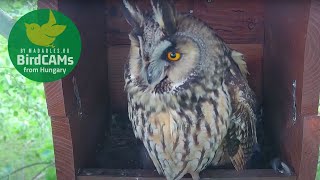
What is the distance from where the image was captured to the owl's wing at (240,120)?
1.49m

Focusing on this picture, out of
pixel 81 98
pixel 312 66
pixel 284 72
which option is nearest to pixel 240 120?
pixel 284 72

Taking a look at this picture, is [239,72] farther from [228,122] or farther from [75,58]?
[75,58]

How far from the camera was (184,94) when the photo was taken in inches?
55.0

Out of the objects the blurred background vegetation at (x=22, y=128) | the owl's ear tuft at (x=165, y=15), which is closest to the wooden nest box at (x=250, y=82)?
the blurred background vegetation at (x=22, y=128)

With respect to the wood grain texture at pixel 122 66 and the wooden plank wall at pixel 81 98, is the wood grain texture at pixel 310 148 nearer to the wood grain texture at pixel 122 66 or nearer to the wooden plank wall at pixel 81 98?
the wood grain texture at pixel 122 66

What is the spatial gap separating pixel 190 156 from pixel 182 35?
1.50 feet

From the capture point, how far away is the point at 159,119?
1.46 m

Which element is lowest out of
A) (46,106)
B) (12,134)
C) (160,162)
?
(160,162)

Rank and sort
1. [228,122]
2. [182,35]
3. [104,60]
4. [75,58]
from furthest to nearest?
[104,60] < [228,122] < [75,58] < [182,35]

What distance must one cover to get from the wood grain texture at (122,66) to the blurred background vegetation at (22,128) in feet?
1.58

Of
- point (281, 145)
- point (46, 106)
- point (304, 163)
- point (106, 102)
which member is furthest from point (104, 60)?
point (304, 163)

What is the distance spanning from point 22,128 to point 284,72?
952 millimetres

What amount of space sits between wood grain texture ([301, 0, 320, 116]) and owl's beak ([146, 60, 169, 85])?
41 centimetres

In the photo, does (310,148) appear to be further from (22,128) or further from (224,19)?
(22,128)
